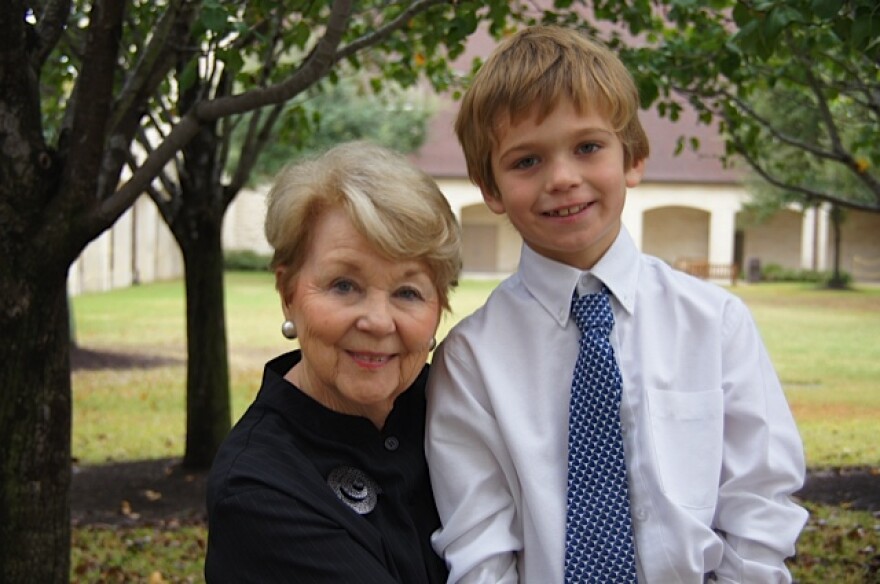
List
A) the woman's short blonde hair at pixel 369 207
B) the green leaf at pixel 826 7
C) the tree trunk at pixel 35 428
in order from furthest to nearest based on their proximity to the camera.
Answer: the tree trunk at pixel 35 428 < the green leaf at pixel 826 7 < the woman's short blonde hair at pixel 369 207

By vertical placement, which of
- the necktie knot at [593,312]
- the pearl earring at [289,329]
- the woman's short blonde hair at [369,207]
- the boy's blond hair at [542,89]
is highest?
the boy's blond hair at [542,89]

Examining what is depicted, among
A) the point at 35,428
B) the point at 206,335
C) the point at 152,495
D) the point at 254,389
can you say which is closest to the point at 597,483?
the point at 35,428

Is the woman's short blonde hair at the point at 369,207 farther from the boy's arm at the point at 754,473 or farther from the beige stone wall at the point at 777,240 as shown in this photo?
the beige stone wall at the point at 777,240

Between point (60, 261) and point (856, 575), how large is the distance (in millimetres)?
4392

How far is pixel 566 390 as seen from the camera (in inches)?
83.6

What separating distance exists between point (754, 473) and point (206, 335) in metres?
6.16

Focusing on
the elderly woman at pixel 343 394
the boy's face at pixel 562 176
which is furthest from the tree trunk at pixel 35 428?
the boy's face at pixel 562 176

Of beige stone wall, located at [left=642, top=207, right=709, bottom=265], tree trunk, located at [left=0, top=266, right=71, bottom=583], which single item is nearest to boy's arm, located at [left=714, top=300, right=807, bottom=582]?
tree trunk, located at [left=0, top=266, right=71, bottom=583]

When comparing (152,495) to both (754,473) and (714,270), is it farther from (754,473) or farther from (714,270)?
(714,270)

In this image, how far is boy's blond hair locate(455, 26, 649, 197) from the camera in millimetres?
2107

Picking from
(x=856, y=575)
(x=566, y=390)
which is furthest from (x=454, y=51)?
(x=566, y=390)

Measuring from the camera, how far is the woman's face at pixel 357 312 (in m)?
1.99

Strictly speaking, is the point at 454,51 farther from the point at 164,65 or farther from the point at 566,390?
the point at 566,390

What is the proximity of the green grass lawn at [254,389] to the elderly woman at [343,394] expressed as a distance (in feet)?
1.79
